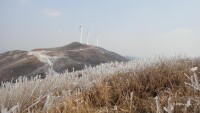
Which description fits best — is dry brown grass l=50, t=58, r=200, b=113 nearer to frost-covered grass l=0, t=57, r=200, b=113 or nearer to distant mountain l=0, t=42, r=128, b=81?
frost-covered grass l=0, t=57, r=200, b=113

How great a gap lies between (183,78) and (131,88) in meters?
1.06

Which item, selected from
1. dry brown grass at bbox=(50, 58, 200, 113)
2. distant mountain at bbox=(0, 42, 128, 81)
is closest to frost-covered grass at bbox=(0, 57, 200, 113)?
dry brown grass at bbox=(50, 58, 200, 113)

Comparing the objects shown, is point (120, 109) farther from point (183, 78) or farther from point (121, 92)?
point (183, 78)

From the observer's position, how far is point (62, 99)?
20.4 feet

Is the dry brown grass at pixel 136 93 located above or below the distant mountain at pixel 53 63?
above

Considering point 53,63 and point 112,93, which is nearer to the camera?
point 112,93

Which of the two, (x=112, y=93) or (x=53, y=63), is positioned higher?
(x=112, y=93)

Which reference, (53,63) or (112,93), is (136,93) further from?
(53,63)

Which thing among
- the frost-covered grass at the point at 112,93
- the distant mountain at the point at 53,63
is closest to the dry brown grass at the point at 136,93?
the frost-covered grass at the point at 112,93

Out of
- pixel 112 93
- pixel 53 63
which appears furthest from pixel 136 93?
pixel 53 63

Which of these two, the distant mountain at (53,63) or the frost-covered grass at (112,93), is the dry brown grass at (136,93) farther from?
the distant mountain at (53,63)

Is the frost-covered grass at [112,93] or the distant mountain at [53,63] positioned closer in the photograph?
the frost-covered grass at [112,93]

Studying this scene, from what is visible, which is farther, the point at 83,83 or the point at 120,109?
the point at 83,83

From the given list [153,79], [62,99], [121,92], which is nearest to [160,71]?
[153,79]
